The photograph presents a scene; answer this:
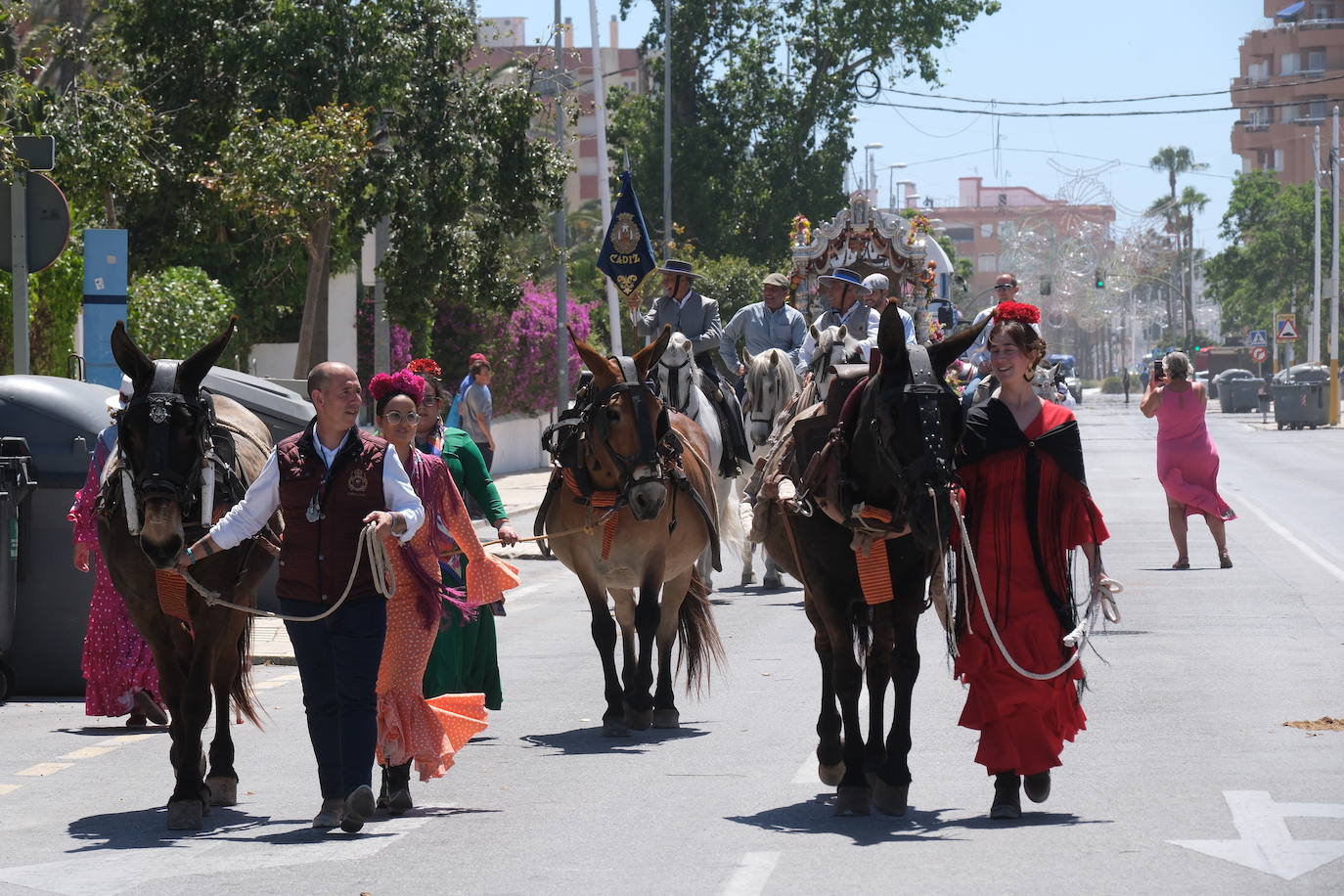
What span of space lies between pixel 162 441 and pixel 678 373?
265 inches

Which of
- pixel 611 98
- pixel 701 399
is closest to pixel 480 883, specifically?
pixel 701 399

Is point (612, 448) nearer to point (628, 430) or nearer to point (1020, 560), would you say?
point (628, 430)

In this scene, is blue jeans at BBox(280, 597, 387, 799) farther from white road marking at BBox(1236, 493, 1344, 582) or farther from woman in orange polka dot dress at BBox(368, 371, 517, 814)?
white road marking at BBox(1236, 493, 1344, 582)

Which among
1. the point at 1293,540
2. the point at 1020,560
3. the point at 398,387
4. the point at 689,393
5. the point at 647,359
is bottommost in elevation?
the point at 1293,540

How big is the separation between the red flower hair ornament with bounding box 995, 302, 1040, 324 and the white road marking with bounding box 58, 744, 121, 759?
5084 millimetres

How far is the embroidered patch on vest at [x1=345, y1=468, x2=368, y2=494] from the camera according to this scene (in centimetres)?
724

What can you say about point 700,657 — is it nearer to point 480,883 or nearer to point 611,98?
point 480,883

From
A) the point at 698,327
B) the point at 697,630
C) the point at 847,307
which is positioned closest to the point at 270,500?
the point at 697,630

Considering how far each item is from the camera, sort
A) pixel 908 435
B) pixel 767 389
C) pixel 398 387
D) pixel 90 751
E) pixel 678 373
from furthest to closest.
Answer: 1. pixel 767 389
2. pixel 678 373
3. pixel 90 751
4. pixel 398 387
5. pixel 908 435

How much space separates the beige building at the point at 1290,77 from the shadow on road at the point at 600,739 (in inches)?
4736

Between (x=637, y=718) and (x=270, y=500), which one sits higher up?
(x=270, y=500)

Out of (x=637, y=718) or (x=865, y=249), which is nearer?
(x=637, y=718)

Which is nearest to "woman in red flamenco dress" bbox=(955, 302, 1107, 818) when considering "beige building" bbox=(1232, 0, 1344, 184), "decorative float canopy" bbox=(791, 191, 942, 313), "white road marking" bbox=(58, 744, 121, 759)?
"white road marking" bbox=(58, 744, 121, 759)

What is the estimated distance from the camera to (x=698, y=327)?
599 inches
